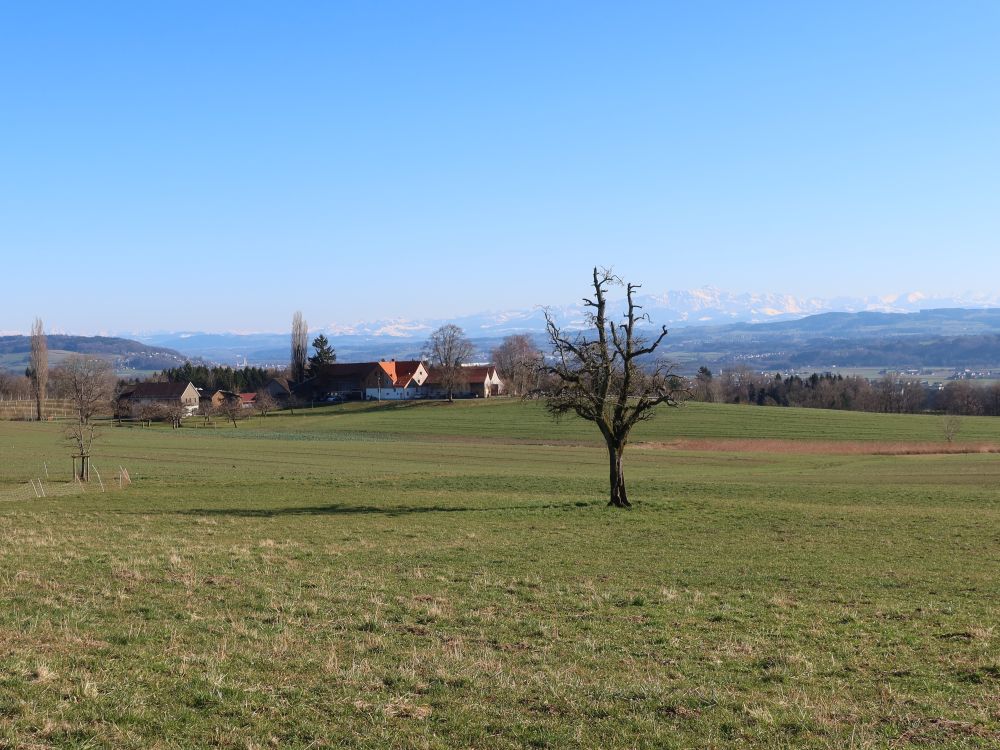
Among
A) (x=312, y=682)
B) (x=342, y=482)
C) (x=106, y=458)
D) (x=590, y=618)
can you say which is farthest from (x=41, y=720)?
(x=106, y=458)

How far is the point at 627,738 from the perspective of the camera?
8.92 meters

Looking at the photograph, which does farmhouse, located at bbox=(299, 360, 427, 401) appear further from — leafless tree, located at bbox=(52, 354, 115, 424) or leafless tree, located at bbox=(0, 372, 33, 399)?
leafless tree, located at bbox=(0, 372, 33, 399)

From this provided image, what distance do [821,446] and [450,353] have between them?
71188mm

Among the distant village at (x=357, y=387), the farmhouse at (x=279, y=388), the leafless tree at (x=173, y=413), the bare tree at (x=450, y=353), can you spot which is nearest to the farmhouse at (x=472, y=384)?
the distant village at (x=357, y=387)

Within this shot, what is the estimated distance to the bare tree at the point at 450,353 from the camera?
136375 millimetres

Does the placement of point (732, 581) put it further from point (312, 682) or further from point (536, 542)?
point (312, 682)

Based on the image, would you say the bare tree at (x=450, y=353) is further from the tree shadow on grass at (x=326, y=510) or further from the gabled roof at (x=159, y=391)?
the tree shadow on grass at (x=326, y=510)

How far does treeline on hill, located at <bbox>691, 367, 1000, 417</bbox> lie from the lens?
14675 cm

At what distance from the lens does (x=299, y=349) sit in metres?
178

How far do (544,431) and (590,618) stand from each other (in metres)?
77.7

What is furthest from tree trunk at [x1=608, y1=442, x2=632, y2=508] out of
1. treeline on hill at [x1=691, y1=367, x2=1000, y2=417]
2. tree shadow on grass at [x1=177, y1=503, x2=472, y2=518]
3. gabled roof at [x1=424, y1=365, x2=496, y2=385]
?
treeline on hill at [x1=691, y1=367, x2=1000, y2=417]

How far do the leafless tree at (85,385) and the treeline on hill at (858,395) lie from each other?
95573 millimetres

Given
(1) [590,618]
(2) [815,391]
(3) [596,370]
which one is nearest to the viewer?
(1) [590,618]

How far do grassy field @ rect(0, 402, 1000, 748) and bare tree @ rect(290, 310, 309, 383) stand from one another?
129 metres
